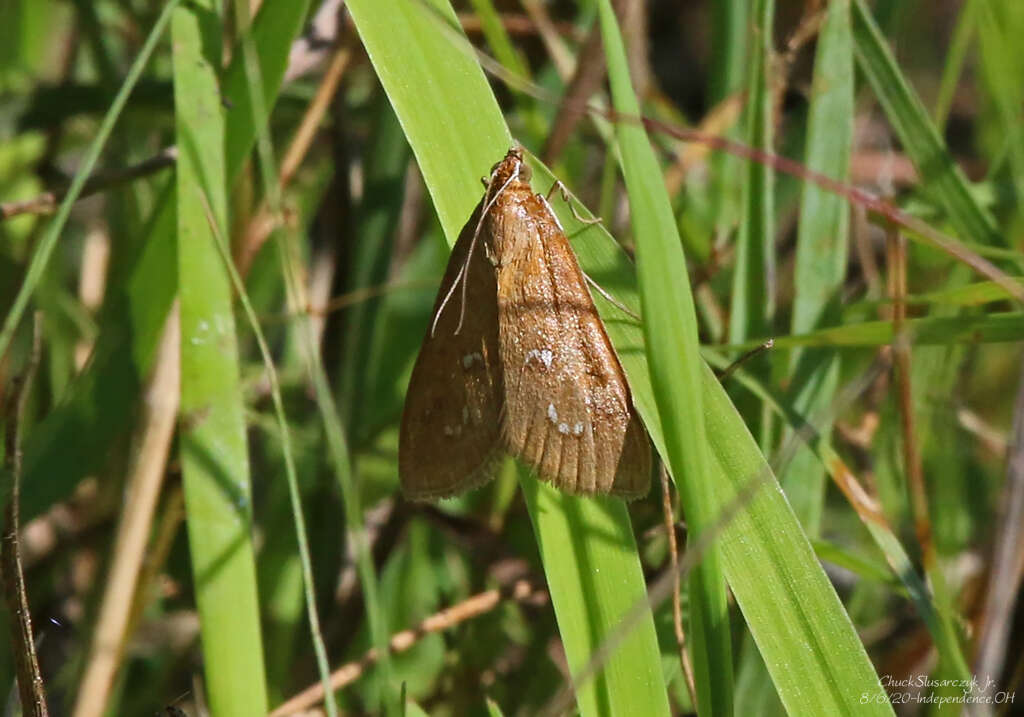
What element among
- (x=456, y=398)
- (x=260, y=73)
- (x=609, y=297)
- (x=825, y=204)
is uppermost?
(x=260, y=73)

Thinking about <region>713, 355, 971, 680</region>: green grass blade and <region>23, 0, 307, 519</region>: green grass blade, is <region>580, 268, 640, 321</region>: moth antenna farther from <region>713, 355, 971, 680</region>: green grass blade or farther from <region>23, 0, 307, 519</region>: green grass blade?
<region>23, 0, 307, 519</region>: green grass blade

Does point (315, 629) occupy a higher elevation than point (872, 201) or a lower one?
lower

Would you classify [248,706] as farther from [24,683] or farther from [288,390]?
[288,390]

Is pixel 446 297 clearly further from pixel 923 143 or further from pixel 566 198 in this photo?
pixel 923 143

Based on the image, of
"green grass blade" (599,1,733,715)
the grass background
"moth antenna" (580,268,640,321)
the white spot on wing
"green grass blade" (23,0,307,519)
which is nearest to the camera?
"green grass blade" (599,1,733,715)

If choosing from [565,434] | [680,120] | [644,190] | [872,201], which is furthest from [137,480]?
[680,120]

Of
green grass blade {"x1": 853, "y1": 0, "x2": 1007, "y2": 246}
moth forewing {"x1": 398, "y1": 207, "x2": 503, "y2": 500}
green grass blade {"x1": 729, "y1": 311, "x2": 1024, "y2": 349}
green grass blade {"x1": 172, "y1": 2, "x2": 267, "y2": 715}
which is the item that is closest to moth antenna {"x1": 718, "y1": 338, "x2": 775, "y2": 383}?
green grass blade {"x1": 729, "y1": 311, "x2": 1024, "y2": 349}

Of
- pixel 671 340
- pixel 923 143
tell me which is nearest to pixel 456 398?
pixel 671 340
